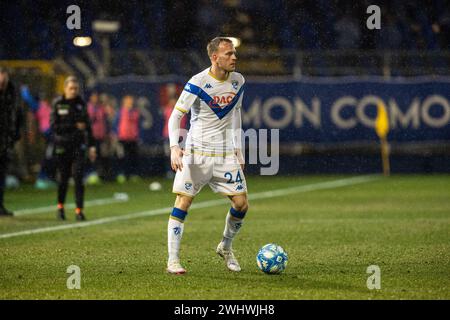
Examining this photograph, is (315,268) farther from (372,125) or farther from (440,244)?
(372,125)

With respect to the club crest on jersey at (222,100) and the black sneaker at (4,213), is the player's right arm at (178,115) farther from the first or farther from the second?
the black sneaker at (4,213)

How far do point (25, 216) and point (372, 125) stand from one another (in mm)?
14373

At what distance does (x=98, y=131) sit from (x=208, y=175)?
17.0 meters

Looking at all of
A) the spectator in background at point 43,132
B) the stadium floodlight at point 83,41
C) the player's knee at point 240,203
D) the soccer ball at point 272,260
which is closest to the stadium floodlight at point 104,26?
the stadium floodlight at point 83,41

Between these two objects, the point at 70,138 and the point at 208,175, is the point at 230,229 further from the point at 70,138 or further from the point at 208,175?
the point at 70,138

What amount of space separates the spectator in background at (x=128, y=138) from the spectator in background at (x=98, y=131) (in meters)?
0.38

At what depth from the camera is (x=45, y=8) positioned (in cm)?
3127

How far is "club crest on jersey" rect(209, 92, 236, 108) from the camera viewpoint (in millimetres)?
9897

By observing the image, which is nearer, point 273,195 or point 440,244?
point 440,244

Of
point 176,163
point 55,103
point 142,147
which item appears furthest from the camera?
point 142,147

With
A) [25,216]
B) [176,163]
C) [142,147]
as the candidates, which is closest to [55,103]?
[25,216]

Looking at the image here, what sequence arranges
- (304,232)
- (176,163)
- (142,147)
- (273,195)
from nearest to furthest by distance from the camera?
(176,163) < (304,232) < (273,195) < (142,147)

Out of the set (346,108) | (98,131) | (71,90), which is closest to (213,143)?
(71,90)

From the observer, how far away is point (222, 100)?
992 centimetres
